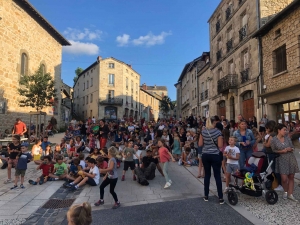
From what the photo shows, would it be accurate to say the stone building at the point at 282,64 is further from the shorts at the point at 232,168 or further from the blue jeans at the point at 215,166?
the blue jeans at the point at 215,166

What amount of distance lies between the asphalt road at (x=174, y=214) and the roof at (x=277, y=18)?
11.6 m

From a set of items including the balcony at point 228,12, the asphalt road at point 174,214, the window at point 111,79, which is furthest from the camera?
the window at point 111,79

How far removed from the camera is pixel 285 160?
5.04 m

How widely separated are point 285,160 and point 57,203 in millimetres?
5297

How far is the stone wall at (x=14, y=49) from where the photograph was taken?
16.9 meters

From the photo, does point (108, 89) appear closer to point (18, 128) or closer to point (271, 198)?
point (18, 128)

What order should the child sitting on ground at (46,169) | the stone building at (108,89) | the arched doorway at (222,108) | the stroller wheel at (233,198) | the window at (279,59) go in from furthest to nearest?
the stone building at (108,89), the arched doorway at (222,108), the window at (279,59), the child sitting on ground at (46,169), the stroller wheel at (233,198)

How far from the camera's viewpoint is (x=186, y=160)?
406 inches

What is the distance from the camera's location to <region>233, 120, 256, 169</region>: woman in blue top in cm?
620

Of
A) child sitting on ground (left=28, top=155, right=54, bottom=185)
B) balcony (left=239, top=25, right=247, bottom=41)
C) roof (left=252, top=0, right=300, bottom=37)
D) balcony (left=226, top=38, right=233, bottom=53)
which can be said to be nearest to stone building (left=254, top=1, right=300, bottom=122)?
roof (left=252, top=0, right=300, bottom=37)

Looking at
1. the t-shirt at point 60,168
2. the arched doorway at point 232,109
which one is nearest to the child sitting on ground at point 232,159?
the t-shirt at point 60,168

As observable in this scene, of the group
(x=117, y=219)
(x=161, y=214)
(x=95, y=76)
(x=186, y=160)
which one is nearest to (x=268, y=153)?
(x=161, y=214)

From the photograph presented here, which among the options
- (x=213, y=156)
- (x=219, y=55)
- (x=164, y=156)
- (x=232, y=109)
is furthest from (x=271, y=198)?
(x=219, y=55)

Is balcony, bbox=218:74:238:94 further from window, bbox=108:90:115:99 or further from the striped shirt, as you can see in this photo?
window, bbox=108:90:115:99
